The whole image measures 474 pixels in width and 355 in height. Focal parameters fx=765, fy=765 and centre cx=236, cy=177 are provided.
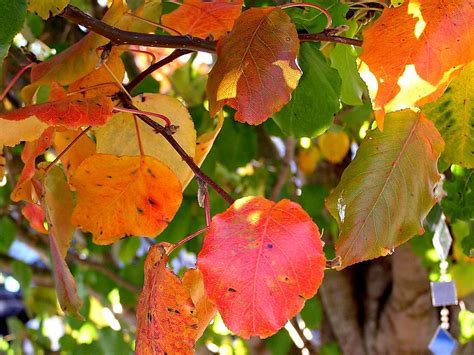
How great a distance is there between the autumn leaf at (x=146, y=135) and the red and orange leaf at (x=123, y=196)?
0.03 m

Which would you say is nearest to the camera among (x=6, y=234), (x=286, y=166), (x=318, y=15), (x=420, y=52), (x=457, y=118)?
(x=420, y=52)

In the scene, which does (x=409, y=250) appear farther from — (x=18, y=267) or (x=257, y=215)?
(x=257, y=215)

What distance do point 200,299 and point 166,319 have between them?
55 mm

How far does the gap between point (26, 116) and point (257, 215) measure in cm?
14

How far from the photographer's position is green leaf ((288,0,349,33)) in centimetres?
55

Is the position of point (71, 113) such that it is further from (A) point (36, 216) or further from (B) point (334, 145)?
(B) point (334, 145)

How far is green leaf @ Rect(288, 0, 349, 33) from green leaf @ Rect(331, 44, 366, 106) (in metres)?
0.03

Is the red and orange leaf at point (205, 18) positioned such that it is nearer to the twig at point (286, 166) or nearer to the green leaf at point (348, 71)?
the green leaf at point (348, 71)

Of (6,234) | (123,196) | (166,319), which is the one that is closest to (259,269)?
(166,319)

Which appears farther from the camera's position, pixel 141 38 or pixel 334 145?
pixel 334 145

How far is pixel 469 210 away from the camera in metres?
0.68

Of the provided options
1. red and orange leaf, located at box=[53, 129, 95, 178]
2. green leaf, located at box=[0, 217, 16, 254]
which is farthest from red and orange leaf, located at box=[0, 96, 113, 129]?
green leaf, located at box=[0, 217, 16, 254]

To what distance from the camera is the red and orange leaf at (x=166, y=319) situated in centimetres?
40

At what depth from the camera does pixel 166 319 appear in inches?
15.8
